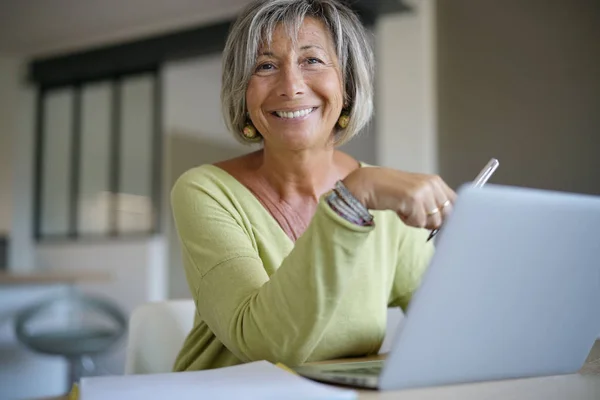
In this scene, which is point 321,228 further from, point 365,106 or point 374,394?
point 365,106

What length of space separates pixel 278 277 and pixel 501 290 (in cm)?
24

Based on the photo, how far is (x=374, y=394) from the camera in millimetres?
556

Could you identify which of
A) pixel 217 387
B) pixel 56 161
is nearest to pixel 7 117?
pixel 56 161

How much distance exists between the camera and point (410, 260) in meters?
1.16

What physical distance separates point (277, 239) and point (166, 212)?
430 cm

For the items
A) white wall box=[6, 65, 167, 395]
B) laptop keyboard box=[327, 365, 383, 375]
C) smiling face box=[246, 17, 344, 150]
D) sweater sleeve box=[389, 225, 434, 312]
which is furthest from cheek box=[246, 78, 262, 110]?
white wall box=[6, 65, 167, 395]

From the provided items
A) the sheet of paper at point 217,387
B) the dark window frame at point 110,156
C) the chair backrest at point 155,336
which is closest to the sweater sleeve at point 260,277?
the sheet of paper at point 217,387

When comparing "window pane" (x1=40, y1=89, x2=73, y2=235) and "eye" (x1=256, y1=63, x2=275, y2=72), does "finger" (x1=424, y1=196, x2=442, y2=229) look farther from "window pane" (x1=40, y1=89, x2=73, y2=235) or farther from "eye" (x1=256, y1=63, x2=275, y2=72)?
"window pane" (x1=40, y1=89, x2=73, y2=235)

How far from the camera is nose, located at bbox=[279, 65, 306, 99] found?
3.26 feet

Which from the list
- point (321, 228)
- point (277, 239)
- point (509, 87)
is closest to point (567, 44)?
point (509, 87)

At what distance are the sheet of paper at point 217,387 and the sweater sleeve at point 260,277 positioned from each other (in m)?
0.10

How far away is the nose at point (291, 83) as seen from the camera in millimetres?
995

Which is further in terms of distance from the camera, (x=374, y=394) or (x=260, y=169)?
(x=260, y=169)

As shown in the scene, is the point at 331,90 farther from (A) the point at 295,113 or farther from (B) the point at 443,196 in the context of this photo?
(B) the point at 443,196
